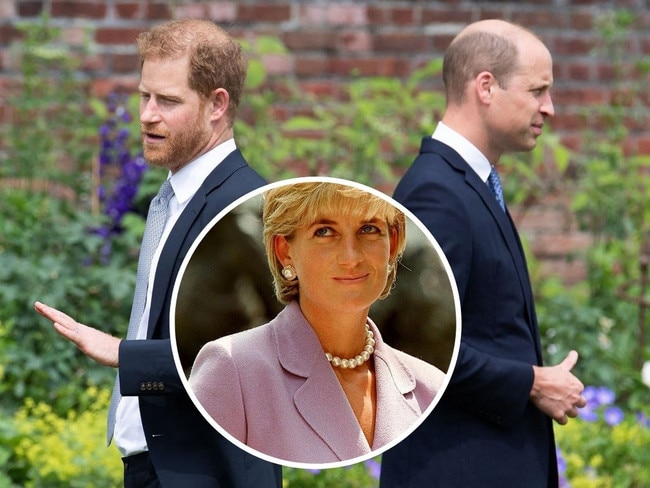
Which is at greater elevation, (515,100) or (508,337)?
(515,100)

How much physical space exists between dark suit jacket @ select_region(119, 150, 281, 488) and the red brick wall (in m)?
3.18

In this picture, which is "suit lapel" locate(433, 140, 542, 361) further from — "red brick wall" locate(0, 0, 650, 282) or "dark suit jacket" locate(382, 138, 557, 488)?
"red brick wall" locate(0, 0, 650, 282)

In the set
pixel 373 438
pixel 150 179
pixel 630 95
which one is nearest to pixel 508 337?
pixel 373 438

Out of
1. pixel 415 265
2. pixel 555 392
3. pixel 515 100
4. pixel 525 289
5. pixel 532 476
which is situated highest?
pixel 515 100

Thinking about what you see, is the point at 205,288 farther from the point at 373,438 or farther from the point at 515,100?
the point at 515,100

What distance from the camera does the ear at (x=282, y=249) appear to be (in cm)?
216

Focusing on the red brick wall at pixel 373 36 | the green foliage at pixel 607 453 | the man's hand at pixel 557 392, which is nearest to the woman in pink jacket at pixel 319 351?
the man's hand at pixel 557 392

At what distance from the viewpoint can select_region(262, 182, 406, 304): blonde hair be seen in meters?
2.15

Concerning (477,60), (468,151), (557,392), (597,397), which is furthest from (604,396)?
(477,60)

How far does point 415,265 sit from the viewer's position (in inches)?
87.1

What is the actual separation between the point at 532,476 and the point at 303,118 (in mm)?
2773

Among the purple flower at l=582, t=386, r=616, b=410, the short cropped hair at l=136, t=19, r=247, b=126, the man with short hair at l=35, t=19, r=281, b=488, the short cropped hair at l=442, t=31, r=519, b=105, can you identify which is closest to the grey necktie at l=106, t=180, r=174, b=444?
the man with short hair at l=35, t=19, r=281, b=488

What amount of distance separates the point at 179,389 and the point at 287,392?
30cm

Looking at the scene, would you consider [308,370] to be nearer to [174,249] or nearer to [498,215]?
[174,249]
